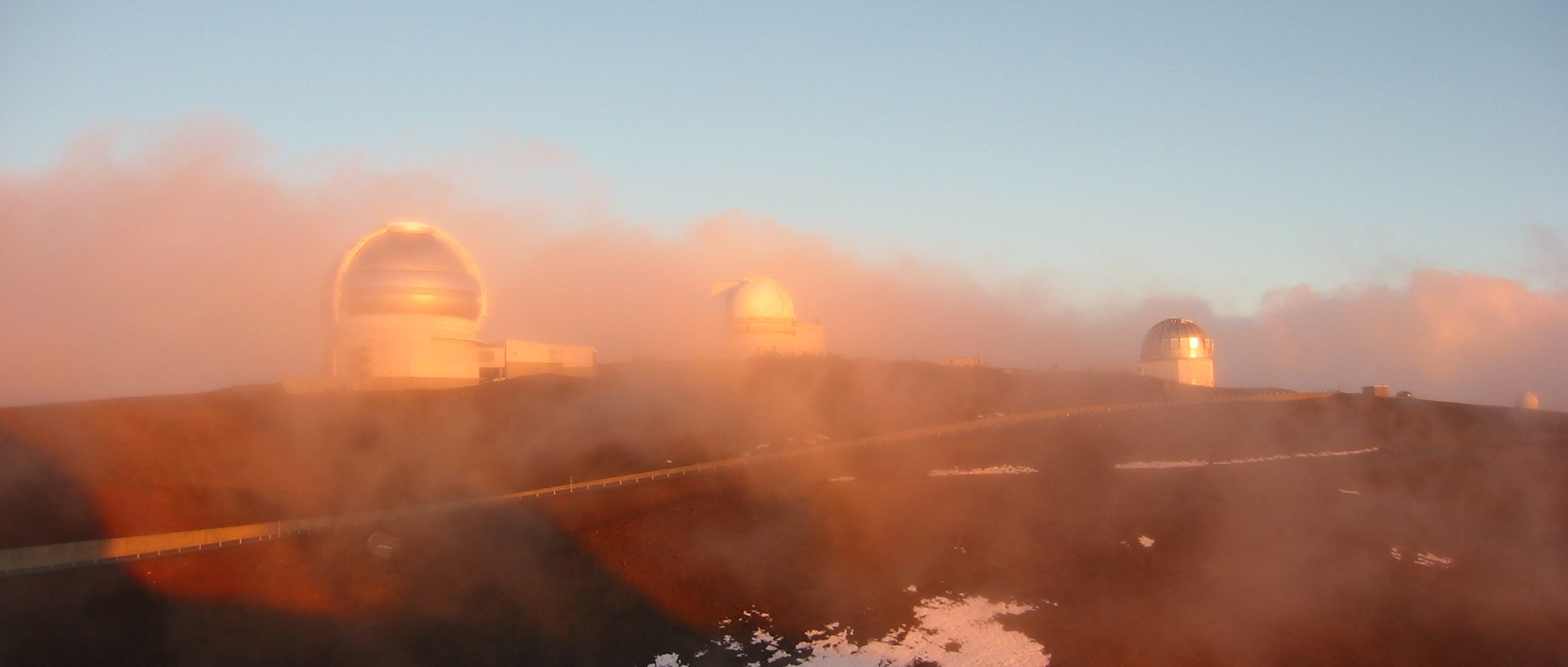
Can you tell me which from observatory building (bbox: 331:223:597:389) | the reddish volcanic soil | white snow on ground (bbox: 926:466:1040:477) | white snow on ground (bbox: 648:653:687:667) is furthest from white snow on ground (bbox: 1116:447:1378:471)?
observatory building (bbox: 331:223:597:389)

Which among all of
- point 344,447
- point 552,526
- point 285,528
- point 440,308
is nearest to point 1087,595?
point 552,526

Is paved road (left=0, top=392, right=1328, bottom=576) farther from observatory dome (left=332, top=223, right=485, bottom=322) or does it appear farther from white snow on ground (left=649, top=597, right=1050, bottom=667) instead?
observatory dome (left=332, top=223, right=485, bottom=322)

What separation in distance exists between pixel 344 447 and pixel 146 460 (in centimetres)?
547

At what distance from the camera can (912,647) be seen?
64.2 feet

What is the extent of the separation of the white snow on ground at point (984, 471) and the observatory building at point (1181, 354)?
96.1 ft

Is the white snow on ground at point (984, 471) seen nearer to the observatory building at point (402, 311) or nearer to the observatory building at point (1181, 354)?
the observatory building at point (402, 311)

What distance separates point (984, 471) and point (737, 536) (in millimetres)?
11190

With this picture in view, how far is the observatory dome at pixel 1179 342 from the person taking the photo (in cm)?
5856

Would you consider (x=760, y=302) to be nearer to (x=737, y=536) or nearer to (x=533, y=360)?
(x=533, y=360)

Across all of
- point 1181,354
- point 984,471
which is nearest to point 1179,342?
point 1181,354

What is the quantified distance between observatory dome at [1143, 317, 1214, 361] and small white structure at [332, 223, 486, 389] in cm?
4177

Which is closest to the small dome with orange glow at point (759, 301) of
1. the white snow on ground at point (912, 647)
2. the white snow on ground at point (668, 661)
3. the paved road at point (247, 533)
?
the paved road at point (247, 533)

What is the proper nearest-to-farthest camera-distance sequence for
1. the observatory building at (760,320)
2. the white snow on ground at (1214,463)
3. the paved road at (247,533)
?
the paved road at (247,533)
the white snow on ground at (1214,463)
the observatory building at (760,320)

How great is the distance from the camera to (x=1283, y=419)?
143ft
